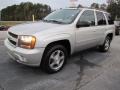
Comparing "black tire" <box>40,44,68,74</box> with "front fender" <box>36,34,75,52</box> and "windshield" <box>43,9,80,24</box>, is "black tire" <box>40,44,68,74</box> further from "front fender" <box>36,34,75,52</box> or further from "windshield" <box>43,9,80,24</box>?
"windshield" <box>43,9,80,24</box>

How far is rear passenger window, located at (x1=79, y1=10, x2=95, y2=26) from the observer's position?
5623mm

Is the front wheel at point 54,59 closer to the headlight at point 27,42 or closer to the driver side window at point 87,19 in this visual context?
the headlight at point 27,42

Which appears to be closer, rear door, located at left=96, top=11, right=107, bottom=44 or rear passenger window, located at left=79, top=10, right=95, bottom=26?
rear passenger window, located at left=79, top=10, right=95, bottom=26

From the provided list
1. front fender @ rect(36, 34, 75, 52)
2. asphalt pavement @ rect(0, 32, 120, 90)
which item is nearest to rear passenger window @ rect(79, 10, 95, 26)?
front fender @ rect(36, 34, 75, 52)

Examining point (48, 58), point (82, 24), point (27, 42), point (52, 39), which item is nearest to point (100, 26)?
point (82, 24)

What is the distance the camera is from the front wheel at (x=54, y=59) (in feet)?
15.1

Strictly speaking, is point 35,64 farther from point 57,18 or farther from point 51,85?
point 57,18

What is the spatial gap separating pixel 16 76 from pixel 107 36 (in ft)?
13.8

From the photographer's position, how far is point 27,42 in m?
4.30

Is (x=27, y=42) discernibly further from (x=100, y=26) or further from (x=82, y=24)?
(x=100, y=26)

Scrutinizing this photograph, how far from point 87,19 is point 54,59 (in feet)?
6.09

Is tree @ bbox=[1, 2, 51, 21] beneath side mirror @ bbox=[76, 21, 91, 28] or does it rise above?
above

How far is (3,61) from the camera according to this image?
18.7ft

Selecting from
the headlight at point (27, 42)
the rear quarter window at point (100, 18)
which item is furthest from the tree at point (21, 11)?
the headlight at point (27, 42)
